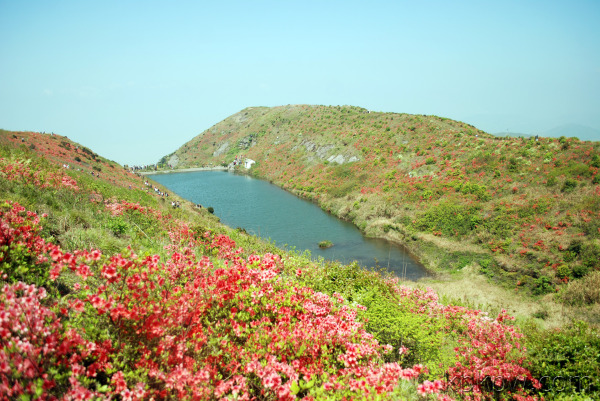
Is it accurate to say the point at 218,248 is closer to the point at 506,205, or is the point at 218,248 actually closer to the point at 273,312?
the point at 273,312

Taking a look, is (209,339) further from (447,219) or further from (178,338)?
(447,219)

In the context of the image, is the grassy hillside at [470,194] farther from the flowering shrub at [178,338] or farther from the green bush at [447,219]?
the flowering shrub at [178,338]

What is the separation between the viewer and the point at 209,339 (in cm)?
446

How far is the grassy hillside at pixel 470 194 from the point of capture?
21.6 m

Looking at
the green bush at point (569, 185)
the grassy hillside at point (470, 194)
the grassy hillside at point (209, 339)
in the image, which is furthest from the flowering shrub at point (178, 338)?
the green bush at point (569, 185)

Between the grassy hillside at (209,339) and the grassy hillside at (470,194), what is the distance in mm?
15332

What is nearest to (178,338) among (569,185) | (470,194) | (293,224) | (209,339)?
(209,339)

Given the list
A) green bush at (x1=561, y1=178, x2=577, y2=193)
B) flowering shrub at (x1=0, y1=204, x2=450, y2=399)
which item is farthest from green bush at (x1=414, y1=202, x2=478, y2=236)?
flowering shrub at (x1=0, y1=204, x2=450, y2=399)

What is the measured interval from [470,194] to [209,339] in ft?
114

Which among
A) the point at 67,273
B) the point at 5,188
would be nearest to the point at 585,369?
the point at 67,273

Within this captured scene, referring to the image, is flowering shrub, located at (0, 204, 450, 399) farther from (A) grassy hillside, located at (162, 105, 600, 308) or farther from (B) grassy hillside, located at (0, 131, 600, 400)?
(A) grassy hillside, located at (162, 105, 600, 308)

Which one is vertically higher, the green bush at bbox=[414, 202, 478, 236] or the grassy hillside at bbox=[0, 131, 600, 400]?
the green bush at bbox=[414, 202, 478, 236]

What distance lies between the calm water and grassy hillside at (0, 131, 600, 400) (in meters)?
11.0

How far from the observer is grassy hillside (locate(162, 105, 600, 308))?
21578mm
